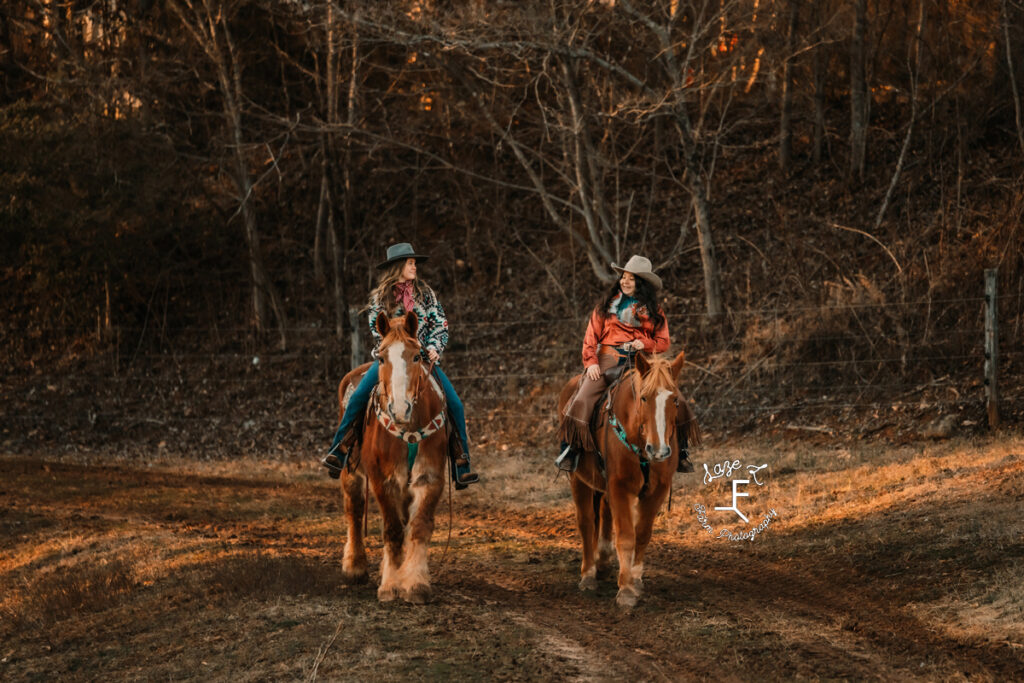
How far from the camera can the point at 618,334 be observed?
8.42 meters

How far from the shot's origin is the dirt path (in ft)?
20.5

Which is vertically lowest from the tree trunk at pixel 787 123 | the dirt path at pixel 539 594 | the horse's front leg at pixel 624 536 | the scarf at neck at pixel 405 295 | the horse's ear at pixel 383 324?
the dirt path at pixel 539 594

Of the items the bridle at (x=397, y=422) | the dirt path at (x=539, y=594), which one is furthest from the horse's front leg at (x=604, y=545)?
the bridle at (x=397, y=422)

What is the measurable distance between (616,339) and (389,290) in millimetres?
1956

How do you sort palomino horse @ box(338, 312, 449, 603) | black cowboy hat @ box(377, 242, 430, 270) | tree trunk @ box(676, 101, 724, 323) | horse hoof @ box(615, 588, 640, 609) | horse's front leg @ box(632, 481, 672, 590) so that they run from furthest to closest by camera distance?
tree trunk @ box(676, 101, 724, 323) < black cowboy hat @ box(377, 242, 430, 270) < horse's front leg @ box(632, 481, 672, 590) < horse hoof @ box(615, 588, 640, 609) < palomino horse @ box(338, 312, 449, 603)

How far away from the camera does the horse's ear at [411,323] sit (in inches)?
287

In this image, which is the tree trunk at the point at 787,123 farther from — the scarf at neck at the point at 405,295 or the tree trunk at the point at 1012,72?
the scarf at neck at the point at 405,295

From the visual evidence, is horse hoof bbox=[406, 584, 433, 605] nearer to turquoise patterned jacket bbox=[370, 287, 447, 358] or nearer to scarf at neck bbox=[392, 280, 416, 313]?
turquoise patterned jacket bbox=[370, 287, 447, 358]

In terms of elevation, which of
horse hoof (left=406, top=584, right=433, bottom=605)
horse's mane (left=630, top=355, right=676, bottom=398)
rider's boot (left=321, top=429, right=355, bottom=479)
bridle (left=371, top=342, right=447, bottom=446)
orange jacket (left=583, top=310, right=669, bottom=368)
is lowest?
horse hoof (left=406, top=584, right=433, bottom=605)

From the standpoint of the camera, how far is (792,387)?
1578 cm

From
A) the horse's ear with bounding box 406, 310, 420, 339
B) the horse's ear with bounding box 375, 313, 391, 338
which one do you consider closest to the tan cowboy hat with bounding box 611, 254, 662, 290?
the horse's ear with bounding box 406, 310, 420, 339

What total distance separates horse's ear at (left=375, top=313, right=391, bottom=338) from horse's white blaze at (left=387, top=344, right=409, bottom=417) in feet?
0.77

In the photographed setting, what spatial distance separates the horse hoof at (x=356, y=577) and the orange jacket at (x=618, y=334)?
Answer: 2.55 meters

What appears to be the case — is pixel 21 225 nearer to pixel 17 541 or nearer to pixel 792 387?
pixel 17 541
